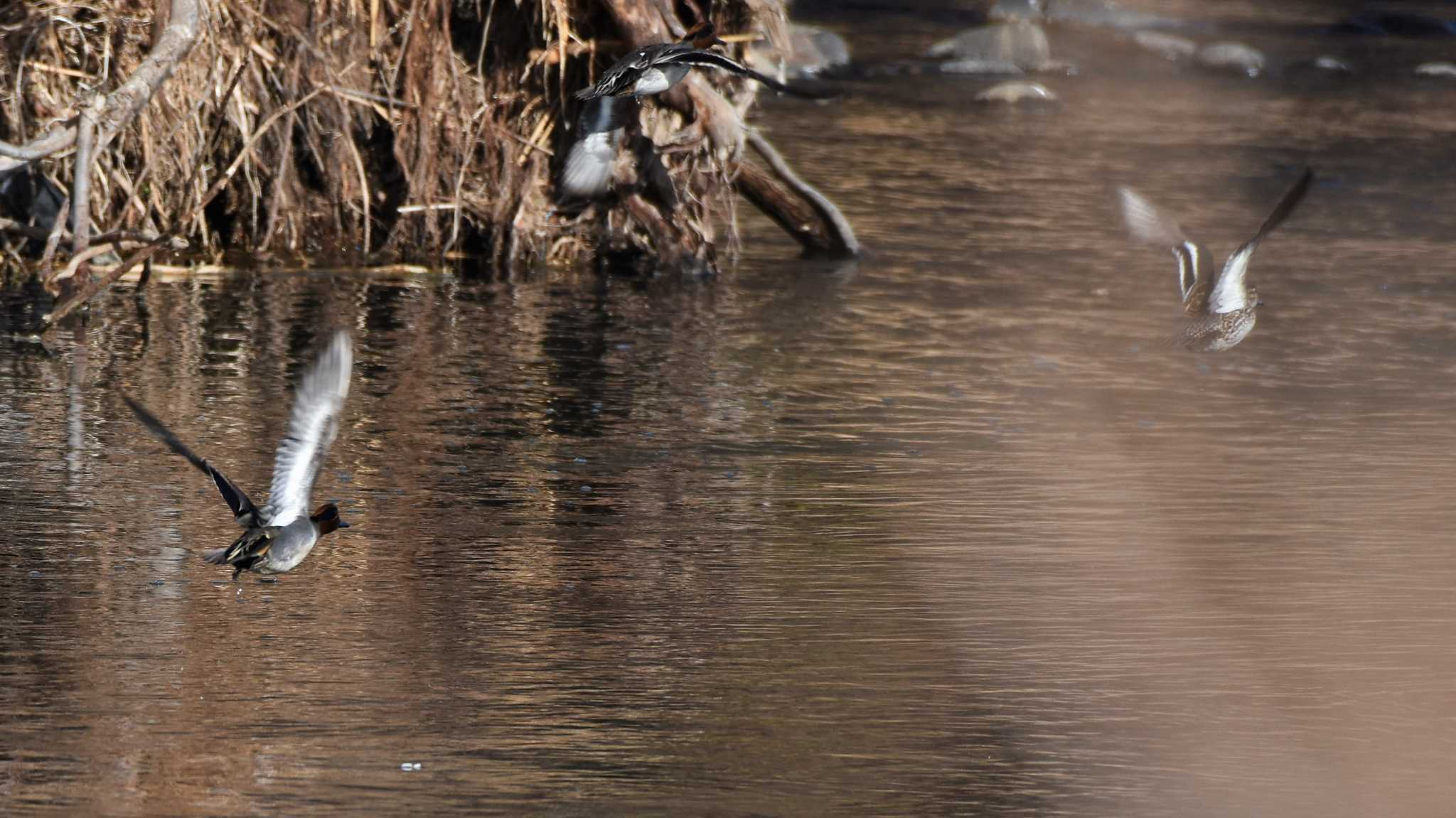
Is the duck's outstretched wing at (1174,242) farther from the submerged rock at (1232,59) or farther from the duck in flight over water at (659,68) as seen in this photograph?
the submerged rock at (1232,59)

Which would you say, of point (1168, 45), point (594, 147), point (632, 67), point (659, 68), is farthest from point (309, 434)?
point (1168, 45)

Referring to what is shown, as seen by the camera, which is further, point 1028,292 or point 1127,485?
point 1028,292

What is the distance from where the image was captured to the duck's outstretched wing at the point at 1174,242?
904cm

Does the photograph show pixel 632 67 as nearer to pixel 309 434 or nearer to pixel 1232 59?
pixel 309 434

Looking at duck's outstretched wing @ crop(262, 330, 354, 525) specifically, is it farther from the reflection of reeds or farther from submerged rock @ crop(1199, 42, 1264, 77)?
submerged rock @ crop(1199, 42, 1264, 77)

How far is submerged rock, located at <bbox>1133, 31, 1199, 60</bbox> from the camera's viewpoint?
32.3 metres

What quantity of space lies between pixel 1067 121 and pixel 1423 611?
17250 mm

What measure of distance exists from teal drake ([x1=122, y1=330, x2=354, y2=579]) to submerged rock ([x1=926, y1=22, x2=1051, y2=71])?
2397 centimetres

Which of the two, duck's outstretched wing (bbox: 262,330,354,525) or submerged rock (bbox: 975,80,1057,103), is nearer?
duck's outstretched wing (bbox: 262,330,354,525)

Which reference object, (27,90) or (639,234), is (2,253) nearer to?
(27,90)

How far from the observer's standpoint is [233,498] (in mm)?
6395

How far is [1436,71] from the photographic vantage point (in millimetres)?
30156

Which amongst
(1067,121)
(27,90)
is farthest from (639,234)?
(1067,121)

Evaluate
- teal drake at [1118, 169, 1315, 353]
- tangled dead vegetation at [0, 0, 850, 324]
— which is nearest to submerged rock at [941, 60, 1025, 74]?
tangled dead vegetation at [0, 0, 850, 324]
